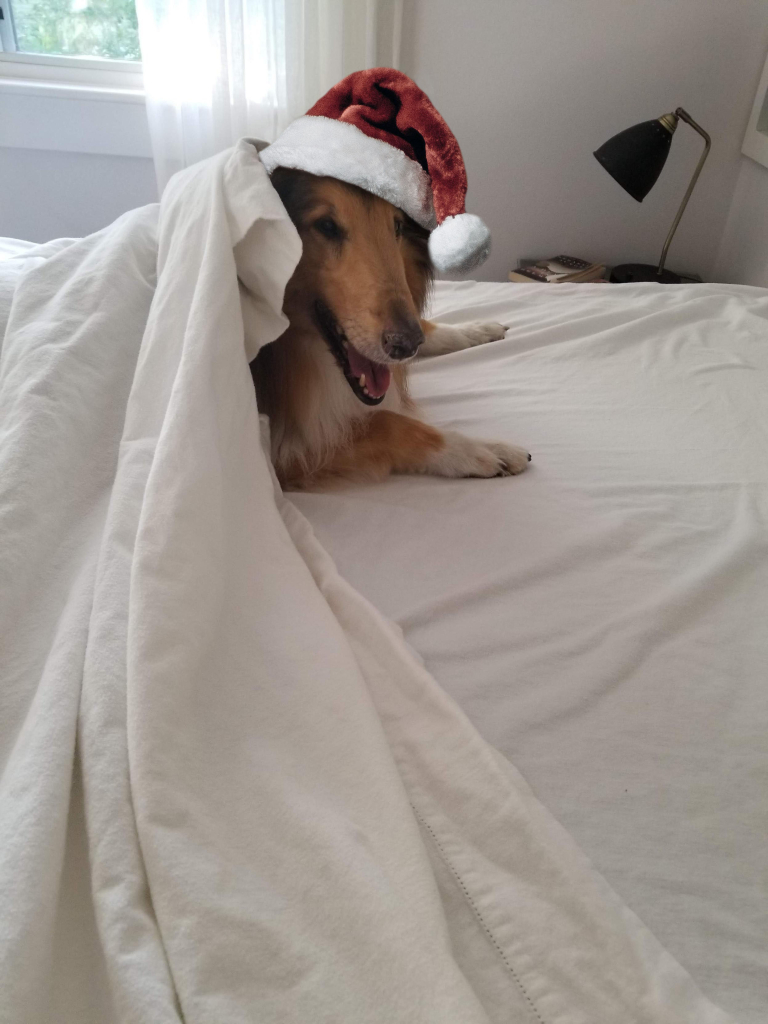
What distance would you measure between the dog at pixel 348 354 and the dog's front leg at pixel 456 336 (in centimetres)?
33

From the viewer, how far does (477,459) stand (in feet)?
3.71

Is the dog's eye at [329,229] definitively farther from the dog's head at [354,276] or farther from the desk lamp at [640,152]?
the desk lamp at [640,152]

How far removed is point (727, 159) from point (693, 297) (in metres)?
1.36

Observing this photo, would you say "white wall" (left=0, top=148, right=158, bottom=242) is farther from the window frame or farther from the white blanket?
the white blanket

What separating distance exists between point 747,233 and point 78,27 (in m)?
2.70

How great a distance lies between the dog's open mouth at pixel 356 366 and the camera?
116cm

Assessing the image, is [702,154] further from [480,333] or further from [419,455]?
[419,455]

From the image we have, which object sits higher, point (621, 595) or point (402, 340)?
point (402, 340)

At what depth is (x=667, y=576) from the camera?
0.90m

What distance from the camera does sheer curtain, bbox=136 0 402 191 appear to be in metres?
2.15

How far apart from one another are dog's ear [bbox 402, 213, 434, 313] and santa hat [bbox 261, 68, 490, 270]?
124 millimetres

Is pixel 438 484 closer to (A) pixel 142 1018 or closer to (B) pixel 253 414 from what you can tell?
(B) pixel 253 414

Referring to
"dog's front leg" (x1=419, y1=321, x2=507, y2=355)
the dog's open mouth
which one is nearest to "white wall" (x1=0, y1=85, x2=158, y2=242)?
"dog's front leg" (x1=419, y1=321, x2=507, y2=355)

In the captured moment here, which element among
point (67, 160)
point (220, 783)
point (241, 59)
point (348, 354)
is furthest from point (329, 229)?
point (67, 160)
